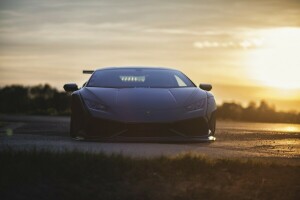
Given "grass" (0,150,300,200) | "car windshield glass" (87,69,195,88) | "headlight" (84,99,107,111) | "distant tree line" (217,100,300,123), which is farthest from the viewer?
"distant tree line" (217,100,300,123)

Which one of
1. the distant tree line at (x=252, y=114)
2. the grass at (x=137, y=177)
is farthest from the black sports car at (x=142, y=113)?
the distant tree line at (x=252, y=114)

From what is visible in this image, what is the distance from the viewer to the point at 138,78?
1144 centimetres

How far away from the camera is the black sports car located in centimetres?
984

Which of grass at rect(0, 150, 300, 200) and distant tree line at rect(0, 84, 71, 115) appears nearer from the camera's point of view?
grass at rect(0, 150, 300, 200)

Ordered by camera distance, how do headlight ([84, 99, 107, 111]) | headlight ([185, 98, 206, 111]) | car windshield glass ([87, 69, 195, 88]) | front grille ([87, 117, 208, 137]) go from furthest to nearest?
1. car windshield glass ([87, 69, 195, 88])
2. headlight ([185, 98, 206, 111])
3. headlight ([84, 99, 107, 111])
4. front grille ([87, 117, 208, 137])

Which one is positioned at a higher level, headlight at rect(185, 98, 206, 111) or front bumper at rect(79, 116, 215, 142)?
headlight at rect(185, 98, 206, 111)

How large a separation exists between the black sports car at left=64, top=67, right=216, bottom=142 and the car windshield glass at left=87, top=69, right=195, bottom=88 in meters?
0.29

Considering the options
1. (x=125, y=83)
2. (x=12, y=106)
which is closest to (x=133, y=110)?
(x=125, y=83)

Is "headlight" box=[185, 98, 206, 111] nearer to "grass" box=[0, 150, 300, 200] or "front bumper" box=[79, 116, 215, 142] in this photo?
"front bumper" box=[79, 116, 215, 142]

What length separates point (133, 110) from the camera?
9922mm

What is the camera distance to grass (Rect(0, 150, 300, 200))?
594 centimetres

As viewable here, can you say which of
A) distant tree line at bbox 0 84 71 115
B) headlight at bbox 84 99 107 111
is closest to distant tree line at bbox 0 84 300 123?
distant tree line at bbox 0 84 71 115

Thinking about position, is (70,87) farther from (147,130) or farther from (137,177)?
(137,177)

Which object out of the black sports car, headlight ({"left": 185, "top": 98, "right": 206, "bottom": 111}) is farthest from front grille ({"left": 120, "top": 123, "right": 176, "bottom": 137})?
headlight ({"left": 185, "top": 98, "right": 206, "bottom": 111})
